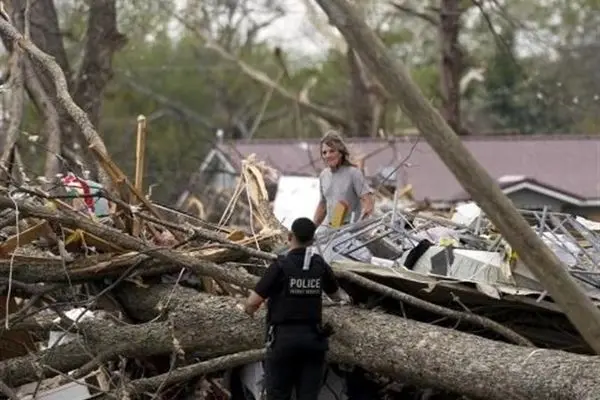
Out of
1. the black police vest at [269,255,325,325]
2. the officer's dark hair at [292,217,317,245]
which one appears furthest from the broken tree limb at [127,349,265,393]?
the officer's dark hair at [292,217,317,245]

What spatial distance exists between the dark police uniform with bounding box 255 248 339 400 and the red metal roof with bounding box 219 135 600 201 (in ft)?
49.2

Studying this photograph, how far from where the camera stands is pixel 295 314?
21.3ft

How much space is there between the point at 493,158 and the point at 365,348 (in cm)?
1795

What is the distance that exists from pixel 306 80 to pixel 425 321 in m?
35.3

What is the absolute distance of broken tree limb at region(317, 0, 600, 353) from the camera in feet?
14.6

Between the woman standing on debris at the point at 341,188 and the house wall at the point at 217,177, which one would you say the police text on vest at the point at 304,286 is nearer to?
the woman standing on debris at the point at 341,188

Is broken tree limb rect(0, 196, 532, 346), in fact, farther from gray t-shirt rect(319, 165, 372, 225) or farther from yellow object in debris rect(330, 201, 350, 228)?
gray t-shirt rect(319, 165, 372, 225)

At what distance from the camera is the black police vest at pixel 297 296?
649 cm

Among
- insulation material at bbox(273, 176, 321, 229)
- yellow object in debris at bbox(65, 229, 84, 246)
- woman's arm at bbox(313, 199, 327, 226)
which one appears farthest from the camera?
insulation material at bbox(273, 176, 321, 229)

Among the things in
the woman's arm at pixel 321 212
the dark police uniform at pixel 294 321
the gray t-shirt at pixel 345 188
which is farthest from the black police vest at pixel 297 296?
the woman's arm at pixel 321 212

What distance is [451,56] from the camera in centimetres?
2330

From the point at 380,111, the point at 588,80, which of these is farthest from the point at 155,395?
the point at 588,80

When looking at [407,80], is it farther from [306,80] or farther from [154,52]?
[154,52]

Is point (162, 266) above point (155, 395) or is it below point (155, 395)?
above
